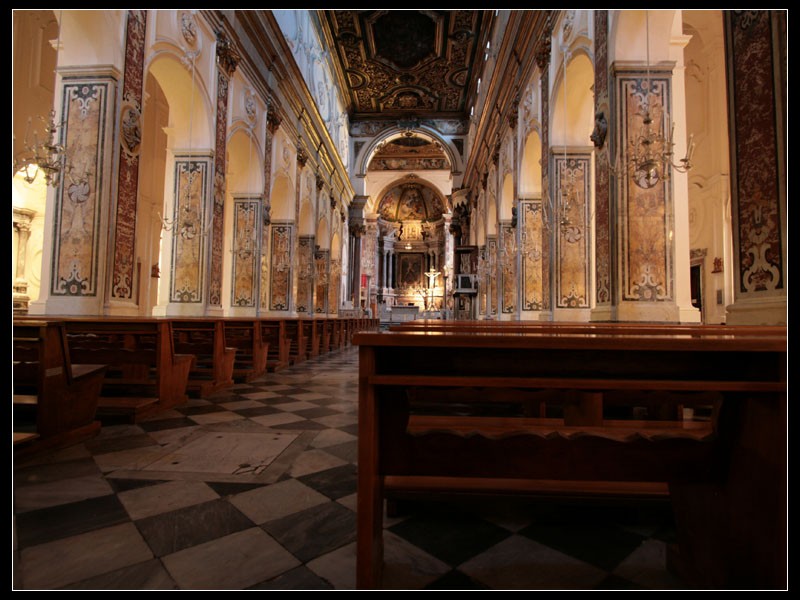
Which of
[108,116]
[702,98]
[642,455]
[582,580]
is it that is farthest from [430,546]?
[702,98]

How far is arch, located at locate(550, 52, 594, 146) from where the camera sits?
21.7 ft

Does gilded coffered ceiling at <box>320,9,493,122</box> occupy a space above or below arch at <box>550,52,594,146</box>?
above

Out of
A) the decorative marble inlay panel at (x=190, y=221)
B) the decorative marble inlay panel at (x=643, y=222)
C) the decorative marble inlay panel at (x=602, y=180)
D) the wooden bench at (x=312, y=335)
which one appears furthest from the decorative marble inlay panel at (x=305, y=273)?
the decorative marble inlay panel at (x=643, y=222)

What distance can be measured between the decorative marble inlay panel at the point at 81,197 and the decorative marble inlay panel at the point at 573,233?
6.42 meters

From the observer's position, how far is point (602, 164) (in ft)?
16.9

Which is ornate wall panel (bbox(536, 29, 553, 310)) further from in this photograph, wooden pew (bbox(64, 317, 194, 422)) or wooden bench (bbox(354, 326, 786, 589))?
wooden bench (bbox(354, 326, 786, 589))

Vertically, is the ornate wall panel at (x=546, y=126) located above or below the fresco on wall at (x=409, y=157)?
below

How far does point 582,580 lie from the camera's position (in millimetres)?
1396

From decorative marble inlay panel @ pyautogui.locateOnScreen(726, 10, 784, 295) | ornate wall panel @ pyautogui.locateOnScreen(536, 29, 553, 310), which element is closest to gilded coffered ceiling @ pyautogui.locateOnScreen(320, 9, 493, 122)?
ornate wall panel @ pyautogui.locateOnScreen(536, 29, 553, 310)

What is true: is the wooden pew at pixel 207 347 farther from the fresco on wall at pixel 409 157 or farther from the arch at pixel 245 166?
the fresco on wall at pixel 409 157

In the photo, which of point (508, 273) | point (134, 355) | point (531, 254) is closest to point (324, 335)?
point (508, 273)

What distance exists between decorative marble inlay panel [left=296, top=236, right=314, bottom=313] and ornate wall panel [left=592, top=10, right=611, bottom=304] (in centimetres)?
993

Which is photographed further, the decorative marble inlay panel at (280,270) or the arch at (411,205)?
the arch at (411,205)

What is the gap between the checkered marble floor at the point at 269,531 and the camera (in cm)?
140
